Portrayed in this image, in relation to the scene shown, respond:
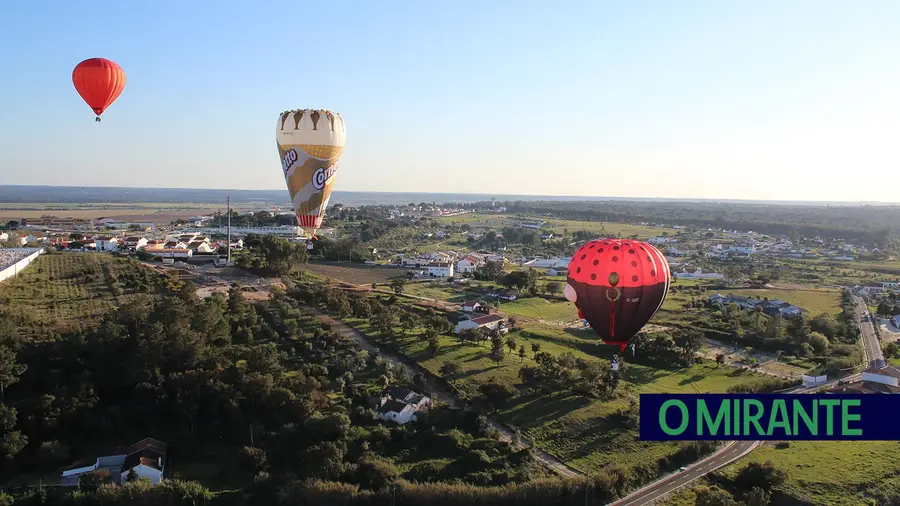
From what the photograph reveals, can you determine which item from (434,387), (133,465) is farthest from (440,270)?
(133,465)

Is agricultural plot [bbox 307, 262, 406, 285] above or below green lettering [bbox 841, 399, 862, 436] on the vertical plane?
below

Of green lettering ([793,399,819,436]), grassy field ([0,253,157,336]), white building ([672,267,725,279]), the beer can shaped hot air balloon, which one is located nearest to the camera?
green lettering ([793,399,819,436])

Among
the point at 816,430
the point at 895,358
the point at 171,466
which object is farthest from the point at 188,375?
the point at 895,358

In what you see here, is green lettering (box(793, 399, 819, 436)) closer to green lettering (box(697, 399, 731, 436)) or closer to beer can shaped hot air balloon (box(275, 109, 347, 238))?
green lettering (box(697, 399, 731, 436))

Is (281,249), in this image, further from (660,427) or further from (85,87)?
(660,427)

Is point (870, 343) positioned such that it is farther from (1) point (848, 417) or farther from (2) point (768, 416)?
(2) point (768, 416)

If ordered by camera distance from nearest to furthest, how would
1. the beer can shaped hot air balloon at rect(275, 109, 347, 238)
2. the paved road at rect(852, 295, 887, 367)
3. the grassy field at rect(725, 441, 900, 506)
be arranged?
the grassy field at rect(725, 441, 900, 506), the beer can shaped hot air balloon at rect(275, 109, 347, 238), the paved road at rect(852, 295, 887, 367)

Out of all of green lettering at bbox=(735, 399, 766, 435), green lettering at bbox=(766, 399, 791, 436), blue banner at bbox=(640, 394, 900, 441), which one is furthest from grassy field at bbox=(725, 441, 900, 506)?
green lettering at bbox=(735, 399, 766, 435)
